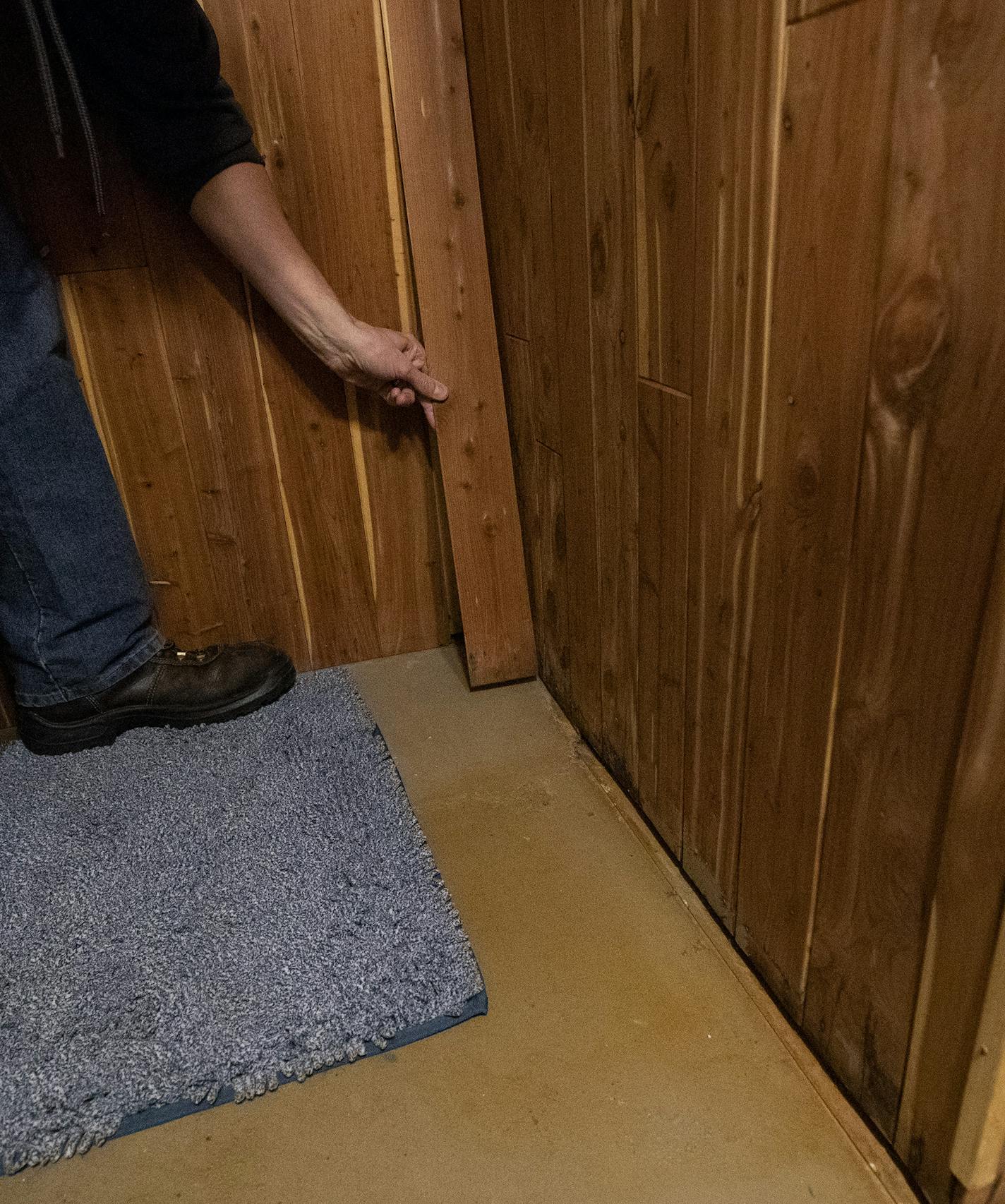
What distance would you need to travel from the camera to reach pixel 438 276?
1.36 meters

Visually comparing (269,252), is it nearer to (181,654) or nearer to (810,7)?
(181,654)

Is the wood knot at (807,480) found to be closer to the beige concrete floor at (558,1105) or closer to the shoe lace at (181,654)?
the beige concrete floor at (558,1105)

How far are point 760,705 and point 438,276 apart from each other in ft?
2.73

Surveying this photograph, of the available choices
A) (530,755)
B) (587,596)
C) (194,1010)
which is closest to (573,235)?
(587,596)

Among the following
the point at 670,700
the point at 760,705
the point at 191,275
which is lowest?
the point at 670,700

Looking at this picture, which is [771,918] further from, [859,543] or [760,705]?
[859,543]

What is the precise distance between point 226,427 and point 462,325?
407mm

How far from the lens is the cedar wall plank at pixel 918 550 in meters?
0.53

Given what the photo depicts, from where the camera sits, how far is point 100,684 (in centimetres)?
141

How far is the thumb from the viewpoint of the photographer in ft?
4.54

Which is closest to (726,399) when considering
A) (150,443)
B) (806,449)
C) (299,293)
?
(806,449)

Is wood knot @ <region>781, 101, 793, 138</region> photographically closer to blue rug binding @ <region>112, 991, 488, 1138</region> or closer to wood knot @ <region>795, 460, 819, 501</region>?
wood knot @ <region>795, 460, 819, 501</region>

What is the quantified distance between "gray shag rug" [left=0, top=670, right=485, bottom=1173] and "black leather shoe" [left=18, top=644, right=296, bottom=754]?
0.03 metres

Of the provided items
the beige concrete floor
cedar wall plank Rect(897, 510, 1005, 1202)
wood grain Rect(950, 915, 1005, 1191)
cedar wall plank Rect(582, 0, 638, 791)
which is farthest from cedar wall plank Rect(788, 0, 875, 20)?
the beige concrete floor
